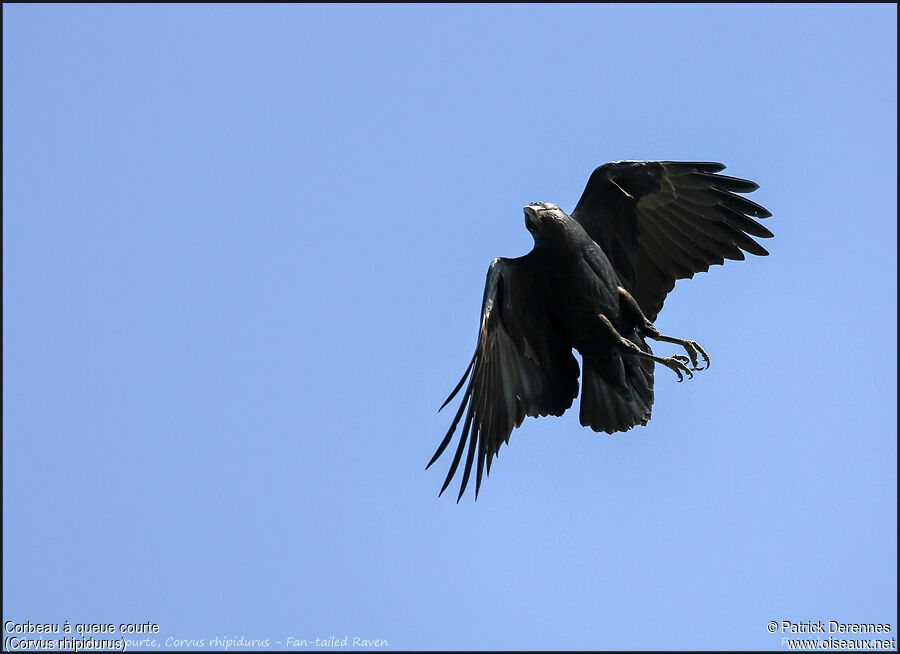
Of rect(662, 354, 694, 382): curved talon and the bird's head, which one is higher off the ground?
the bird's head

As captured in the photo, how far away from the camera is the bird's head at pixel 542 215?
8.82 metres

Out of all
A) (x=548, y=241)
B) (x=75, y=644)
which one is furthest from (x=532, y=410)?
(x=75, y=644)

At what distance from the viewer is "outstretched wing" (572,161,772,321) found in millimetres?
9531

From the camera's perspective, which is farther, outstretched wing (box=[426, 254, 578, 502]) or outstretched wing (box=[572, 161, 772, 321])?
outstretched wing (box=[572, 161, 772, 321])

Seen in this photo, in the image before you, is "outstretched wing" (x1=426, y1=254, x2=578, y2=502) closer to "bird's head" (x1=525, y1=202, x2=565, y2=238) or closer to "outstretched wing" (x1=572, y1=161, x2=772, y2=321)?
"bird's head" (x1=525, y1=202, x2=565, y2=238)

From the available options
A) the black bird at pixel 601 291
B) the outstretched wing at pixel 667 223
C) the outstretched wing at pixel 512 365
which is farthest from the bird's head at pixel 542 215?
the outstretched wing at pixel 667 223

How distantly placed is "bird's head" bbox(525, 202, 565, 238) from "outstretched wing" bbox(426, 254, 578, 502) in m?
0.34

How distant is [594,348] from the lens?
9.27m

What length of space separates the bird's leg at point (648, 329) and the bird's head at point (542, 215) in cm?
84

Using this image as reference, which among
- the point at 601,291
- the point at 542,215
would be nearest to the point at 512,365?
the point at 601,291

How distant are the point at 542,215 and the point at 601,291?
2.47 ft

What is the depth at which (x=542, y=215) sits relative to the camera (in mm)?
8812

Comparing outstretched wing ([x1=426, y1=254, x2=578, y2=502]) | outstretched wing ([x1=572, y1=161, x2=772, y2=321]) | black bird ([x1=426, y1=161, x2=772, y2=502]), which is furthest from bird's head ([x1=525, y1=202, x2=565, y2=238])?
outstretched wing ([x1=572, y1=161, x2=772, y2=321])

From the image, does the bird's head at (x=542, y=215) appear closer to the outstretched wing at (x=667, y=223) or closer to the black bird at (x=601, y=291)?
the black bird at (x=601, y=291)
